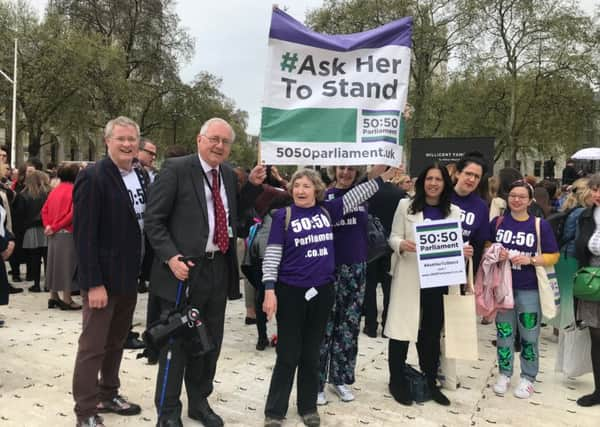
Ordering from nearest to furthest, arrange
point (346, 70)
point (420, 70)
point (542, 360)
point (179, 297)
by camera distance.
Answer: point (179, 297), point (346, 70), point (542, 360), point (420, 70)

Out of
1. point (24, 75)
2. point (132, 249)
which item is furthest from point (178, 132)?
point (132, 249)

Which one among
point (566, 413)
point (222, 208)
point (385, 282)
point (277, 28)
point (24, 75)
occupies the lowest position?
point (566, 413)

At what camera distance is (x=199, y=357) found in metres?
3.73

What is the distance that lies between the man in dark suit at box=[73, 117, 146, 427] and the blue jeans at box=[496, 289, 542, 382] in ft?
10.4

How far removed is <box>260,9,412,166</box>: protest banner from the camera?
385 cm

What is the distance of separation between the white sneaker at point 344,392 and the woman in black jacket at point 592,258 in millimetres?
1938

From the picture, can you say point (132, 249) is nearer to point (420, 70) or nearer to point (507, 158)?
point (420, 70)

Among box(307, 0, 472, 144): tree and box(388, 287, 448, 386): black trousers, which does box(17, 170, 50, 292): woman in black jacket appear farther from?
box(307, 0, 472, 144): tree

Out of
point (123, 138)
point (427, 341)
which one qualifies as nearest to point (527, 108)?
point (427, 341)

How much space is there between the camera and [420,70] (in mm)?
31000

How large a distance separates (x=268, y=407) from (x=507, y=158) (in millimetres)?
34915

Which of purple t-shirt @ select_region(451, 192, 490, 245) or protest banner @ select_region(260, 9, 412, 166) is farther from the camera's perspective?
purple t-shirt @ select_region(451, 192, 490, 245)

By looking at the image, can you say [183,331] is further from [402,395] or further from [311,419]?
[402,395]

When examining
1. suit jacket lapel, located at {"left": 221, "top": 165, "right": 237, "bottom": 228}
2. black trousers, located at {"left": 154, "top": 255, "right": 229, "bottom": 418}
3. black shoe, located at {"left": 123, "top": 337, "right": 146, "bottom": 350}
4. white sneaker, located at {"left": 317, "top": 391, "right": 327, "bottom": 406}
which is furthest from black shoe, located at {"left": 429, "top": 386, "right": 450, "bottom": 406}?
black shoe, located at {"left": 123, "top": 337, "right": 146, "bottom": 350}
